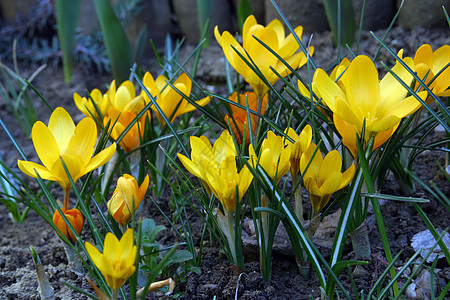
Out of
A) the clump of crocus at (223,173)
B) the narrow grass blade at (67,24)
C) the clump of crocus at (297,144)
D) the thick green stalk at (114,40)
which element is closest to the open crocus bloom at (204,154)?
the clump of crocus at (223,173)

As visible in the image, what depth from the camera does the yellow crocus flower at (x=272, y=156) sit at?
0.91m

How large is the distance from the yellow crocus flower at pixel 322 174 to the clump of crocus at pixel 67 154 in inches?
13.8

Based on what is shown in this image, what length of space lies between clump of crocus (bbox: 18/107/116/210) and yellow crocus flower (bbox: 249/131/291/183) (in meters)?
0.27

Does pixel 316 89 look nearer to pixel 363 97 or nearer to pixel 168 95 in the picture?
pixel 363 97

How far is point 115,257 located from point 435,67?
0.71 metres

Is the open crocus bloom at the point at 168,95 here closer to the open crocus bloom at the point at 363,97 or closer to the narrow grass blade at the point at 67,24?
the open crocus bloom at the point at 363,97

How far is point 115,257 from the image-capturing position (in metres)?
0.80

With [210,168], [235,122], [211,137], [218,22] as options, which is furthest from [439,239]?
[218,22]

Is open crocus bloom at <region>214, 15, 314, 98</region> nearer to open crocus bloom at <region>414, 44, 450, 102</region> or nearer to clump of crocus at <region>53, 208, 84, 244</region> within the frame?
open crocus bloom at <region>414, 44, 450, 102</region>

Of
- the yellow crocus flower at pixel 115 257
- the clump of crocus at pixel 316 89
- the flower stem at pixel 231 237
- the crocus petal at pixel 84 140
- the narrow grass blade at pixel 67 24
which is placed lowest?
the flower stem at pixel 231 237

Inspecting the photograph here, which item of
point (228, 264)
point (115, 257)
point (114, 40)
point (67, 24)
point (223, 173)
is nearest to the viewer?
point (115, 257)

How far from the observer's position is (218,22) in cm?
256

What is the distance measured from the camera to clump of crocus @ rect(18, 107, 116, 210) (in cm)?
96

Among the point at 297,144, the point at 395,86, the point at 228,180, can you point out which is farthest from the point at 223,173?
the point at 395,86
